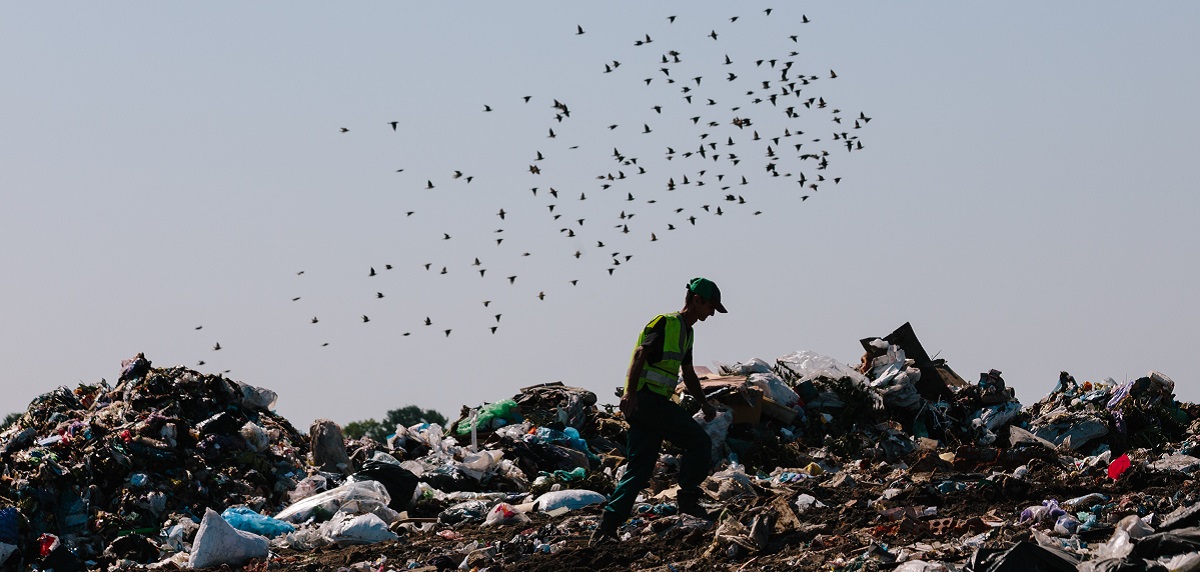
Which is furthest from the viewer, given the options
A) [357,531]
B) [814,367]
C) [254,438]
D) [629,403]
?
[814,367]

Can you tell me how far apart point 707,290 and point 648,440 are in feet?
2.80

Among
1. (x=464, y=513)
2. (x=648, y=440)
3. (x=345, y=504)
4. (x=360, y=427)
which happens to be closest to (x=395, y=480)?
(x=345, y=504)

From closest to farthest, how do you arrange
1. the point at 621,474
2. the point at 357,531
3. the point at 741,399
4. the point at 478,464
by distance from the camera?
the point at 357,531
the point at 621,474
the point at 478,464
the point at 741,399

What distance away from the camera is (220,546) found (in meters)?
7.31

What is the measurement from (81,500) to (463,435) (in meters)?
3.61

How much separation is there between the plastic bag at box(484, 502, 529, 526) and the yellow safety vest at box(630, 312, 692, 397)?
5.58 ft

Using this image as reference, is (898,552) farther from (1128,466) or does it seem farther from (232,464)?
(232,464)

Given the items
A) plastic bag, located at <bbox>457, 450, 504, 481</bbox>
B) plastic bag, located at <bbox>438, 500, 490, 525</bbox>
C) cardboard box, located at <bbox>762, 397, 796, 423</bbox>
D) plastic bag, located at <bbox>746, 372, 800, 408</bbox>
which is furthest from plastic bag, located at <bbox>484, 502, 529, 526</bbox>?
plastic bag, located at <bbox>746, 372, 800, 408</bbox>

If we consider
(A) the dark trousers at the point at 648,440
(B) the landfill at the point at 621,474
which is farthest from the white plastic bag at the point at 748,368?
(A) the dark trousers at the point at 648,440

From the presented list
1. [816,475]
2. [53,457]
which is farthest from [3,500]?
[816,475]

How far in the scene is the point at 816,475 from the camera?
9.62 metres

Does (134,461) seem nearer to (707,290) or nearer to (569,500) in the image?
(569,500)

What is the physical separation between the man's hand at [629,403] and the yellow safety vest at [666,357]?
0.08m

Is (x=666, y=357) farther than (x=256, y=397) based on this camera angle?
No
